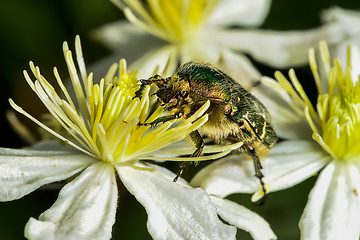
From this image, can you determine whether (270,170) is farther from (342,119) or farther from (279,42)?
(279,42)

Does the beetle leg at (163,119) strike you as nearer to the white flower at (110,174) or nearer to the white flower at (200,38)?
the white flower at (110,174)

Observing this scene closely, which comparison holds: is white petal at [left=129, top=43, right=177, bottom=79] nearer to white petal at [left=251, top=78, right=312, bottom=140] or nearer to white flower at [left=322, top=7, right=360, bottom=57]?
white petal at [left=251, top=78, right=312, bottom=140]

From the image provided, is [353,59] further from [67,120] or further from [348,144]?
[67,120]

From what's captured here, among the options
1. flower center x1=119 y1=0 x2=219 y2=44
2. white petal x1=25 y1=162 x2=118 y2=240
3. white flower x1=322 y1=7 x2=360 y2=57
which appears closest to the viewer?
white petal x1=25 y1=162 x2=118 y2=240

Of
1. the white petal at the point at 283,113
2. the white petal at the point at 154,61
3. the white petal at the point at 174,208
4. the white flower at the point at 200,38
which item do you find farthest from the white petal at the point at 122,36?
the white petal at the point at 174,208

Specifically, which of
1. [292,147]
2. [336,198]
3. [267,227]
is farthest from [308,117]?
[267,227]

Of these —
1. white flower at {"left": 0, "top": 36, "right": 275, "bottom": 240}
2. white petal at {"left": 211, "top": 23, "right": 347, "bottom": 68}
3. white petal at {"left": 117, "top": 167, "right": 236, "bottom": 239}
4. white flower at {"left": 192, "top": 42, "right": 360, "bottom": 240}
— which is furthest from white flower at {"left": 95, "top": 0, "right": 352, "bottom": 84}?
white petal at {"left": 117, "top": 167, "right": 236, "bottom": 239}

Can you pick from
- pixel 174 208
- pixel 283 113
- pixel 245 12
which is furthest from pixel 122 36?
pixel 174 208
